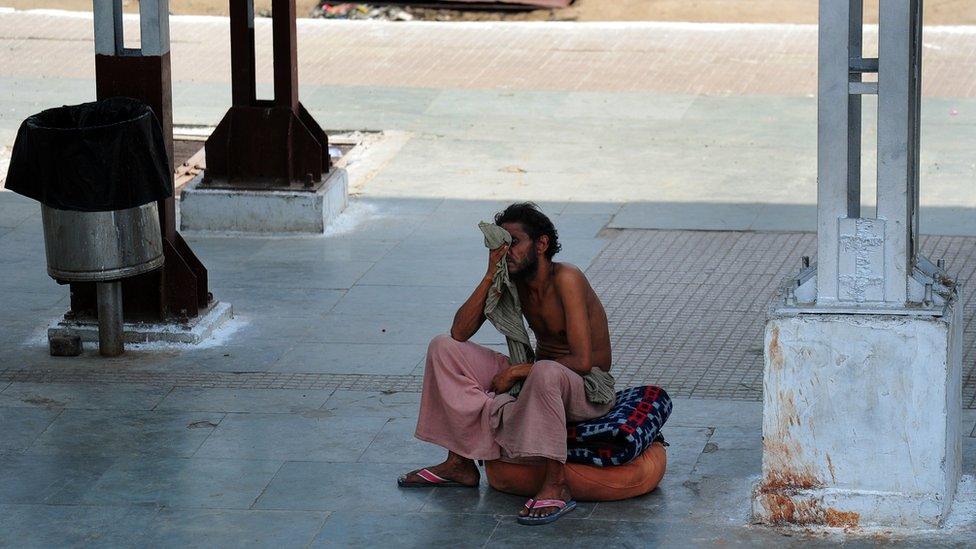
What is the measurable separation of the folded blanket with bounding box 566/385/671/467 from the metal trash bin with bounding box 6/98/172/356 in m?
2.88

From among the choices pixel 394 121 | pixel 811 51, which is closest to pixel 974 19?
pixel 811 51

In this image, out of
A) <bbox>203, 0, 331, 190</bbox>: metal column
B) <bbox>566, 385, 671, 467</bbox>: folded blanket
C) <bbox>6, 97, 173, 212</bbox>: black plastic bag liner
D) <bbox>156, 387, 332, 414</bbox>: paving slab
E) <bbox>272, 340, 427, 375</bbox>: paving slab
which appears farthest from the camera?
<bbox>203, 0, 331, 190</bbox>: metal column

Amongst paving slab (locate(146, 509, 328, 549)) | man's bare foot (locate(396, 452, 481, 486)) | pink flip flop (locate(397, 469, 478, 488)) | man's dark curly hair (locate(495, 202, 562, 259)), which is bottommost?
paving slab (locate(146, 509, 328, 549))

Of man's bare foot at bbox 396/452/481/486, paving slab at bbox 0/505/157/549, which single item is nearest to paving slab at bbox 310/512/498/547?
man's bare foot at bbox 396/452/481/486

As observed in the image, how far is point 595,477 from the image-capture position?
6043mm

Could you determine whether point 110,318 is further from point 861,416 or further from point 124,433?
point 861,416

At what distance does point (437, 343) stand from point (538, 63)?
10394mm

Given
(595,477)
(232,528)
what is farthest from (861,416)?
(232,528)

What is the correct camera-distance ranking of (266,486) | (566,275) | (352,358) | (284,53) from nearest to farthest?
(566,275) → (266,486) → (352,358) → (284,53)

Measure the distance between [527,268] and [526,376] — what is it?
40 centimetres

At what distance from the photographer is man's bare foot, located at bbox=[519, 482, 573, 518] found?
19.4 ft

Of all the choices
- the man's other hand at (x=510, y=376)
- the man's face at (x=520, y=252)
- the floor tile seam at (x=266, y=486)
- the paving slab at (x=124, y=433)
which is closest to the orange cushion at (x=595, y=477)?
the man's other hand at (x=510, y=376)

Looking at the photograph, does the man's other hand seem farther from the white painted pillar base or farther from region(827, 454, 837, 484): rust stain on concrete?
region(827, 454, 837, 484): rust stain on concrete

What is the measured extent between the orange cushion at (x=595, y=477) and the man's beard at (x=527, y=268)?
0.71 metres
